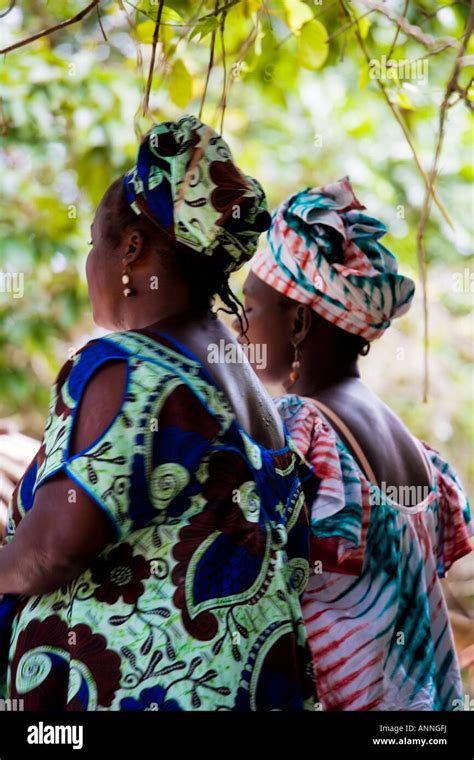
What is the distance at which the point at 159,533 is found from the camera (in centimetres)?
161

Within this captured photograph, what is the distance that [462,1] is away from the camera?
8.53ft

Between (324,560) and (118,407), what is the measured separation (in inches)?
33.3

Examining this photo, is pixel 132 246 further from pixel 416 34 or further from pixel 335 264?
pixel 335 264

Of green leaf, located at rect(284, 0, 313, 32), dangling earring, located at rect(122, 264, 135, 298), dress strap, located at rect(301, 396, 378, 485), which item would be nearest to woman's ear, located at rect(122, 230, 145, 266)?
dangling earring, located at rect(122, 264, 135, 298)

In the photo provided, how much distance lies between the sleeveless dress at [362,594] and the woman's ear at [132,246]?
2.24 feet

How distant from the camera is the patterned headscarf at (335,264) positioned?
2570mm

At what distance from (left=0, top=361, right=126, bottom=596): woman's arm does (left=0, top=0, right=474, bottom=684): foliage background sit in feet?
9.05

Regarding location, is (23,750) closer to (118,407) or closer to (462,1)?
(118,407)

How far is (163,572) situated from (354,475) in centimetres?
81

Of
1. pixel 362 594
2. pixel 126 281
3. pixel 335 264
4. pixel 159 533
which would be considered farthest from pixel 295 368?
pixel 159 533

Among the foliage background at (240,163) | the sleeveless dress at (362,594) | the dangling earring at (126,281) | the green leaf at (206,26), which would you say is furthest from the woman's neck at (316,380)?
the foliage background at (240,163)

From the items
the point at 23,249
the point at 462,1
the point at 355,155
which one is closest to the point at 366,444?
the point at 462,1

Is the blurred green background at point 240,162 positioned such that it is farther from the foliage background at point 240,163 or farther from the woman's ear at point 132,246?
the woman's ear at point 132,246

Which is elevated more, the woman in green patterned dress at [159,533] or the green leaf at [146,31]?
the green leaf at [146,31]
